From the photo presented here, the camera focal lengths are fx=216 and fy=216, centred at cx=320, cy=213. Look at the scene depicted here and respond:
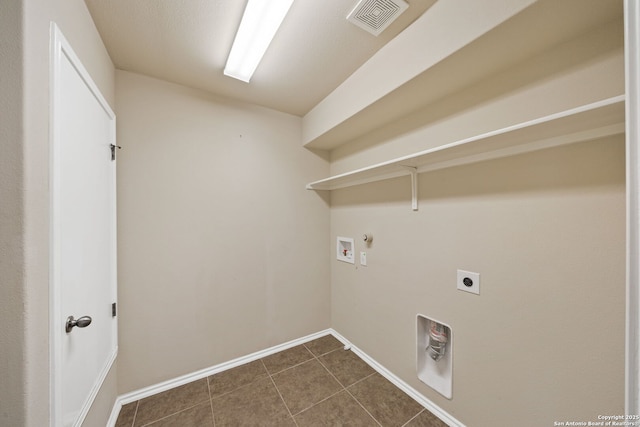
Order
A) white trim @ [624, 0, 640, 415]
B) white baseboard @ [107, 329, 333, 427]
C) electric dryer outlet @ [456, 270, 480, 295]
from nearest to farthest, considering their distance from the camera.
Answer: white trim @ [624, 0, 640, 415] < electric dryer outlet @ [456, 270, 480, 295] < white baseboard @ [107, 329, 333, 427]

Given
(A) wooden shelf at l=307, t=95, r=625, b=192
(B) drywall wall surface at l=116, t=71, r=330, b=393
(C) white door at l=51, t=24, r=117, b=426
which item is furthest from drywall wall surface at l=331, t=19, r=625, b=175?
(C) white door at l=51, t=24, r=117, b=426

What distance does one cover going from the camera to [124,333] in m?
1.67

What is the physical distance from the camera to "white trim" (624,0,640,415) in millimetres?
432

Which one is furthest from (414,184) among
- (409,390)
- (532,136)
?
(409,390)

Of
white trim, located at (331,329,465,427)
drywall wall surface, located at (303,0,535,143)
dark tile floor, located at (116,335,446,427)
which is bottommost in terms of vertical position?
dark tile floor, located at (116,335,446,427)

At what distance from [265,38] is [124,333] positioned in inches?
93.1

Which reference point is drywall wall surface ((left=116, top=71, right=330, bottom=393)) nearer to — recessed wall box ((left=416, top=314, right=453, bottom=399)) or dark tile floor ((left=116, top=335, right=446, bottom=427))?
dark tile floor ((left=116, top=335, right=446, bottom=427))

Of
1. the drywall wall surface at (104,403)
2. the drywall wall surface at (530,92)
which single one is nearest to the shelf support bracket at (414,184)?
the drywall wall surface at (530,92)

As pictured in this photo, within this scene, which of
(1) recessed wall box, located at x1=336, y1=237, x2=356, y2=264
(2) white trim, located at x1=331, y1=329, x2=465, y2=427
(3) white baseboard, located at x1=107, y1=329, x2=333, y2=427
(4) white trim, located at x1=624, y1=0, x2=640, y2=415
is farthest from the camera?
(1) recessed wall box, located at x1=336, y1=237, x2=356, y2=264

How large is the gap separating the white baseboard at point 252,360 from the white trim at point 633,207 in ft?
4.77

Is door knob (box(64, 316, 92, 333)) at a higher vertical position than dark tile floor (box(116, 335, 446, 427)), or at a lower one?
higher

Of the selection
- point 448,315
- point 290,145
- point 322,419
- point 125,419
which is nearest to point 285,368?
point 322,419

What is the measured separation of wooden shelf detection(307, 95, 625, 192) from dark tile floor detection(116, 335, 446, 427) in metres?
1.52

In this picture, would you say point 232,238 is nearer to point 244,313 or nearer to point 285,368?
point 244,313
